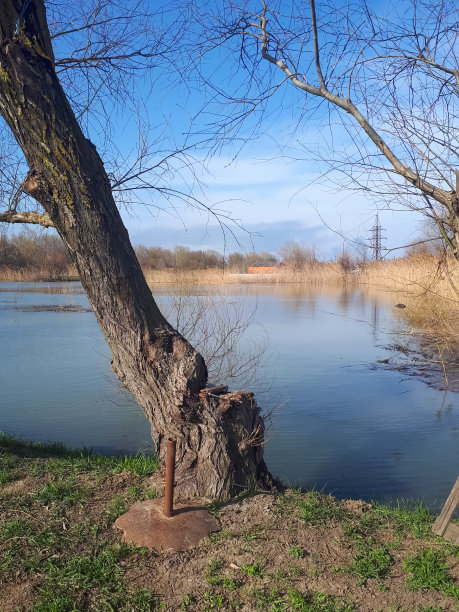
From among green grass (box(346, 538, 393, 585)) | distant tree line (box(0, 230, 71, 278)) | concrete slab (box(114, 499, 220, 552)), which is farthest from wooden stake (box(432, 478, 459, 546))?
distant tree line (box(0, 230, 71, 278))

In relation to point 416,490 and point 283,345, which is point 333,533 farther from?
point 283,345

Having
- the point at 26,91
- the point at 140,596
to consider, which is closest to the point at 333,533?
the point at 140,596

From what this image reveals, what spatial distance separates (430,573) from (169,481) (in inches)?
58.2

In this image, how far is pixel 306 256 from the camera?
26.7 m

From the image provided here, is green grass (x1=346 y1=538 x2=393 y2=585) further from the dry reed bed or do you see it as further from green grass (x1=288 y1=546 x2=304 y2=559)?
the dry reed bed

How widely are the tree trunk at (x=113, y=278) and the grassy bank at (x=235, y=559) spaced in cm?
37

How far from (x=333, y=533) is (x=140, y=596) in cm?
120

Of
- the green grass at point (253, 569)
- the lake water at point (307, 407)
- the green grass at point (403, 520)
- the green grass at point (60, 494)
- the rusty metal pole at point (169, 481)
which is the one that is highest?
the rusty metal pole at point (169, 481)

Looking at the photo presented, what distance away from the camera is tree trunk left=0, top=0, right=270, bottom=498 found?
3355 millimetres

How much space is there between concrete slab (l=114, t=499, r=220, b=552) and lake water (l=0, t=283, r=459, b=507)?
93.5 inches

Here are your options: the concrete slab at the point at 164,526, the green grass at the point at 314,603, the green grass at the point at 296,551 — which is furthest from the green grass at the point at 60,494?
the green grass at the point at 314,603

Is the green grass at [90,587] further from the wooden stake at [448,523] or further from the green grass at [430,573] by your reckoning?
the wooden stake at [448,523]

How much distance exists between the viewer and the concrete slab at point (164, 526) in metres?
3.03

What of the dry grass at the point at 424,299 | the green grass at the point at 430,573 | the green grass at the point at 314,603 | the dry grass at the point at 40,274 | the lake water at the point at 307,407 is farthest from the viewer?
the dry grass at the point at 424,299
